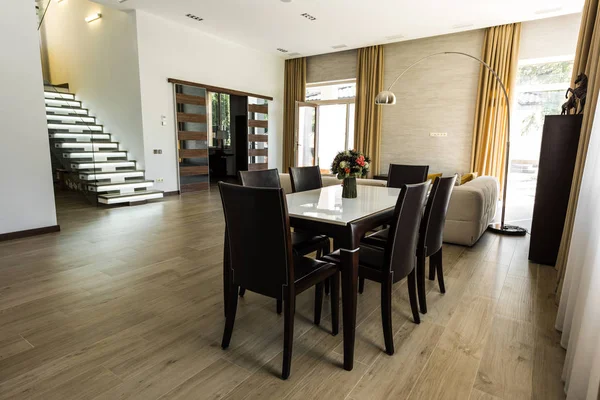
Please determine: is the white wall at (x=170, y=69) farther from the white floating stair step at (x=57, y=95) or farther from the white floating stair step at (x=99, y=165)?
the white floating stair step at (x=57, y=95)

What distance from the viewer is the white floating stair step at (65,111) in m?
7.05

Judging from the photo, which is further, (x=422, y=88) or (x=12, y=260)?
(x=422, y=88)

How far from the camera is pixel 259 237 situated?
1.60 metres

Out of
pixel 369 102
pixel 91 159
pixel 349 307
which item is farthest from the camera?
pixel 369 102

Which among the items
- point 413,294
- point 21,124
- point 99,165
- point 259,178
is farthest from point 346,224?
point 99,165

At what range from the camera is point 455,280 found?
288 centimetres

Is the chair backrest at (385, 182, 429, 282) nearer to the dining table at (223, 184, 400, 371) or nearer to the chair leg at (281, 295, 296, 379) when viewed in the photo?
the dining table at (223, 184, 400, 371)

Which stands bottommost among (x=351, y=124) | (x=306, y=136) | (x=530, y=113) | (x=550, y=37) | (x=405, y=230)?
(x=405, y=230)

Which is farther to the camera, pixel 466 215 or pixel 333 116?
pixel 333 116

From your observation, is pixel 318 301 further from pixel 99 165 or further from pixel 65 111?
pixel 65 111

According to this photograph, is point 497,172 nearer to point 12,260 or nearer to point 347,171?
point 347,171

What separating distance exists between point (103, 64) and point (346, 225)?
7.47m

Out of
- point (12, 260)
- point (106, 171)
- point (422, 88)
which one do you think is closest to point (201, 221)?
point (12, 260)

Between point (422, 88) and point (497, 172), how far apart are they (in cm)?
245
